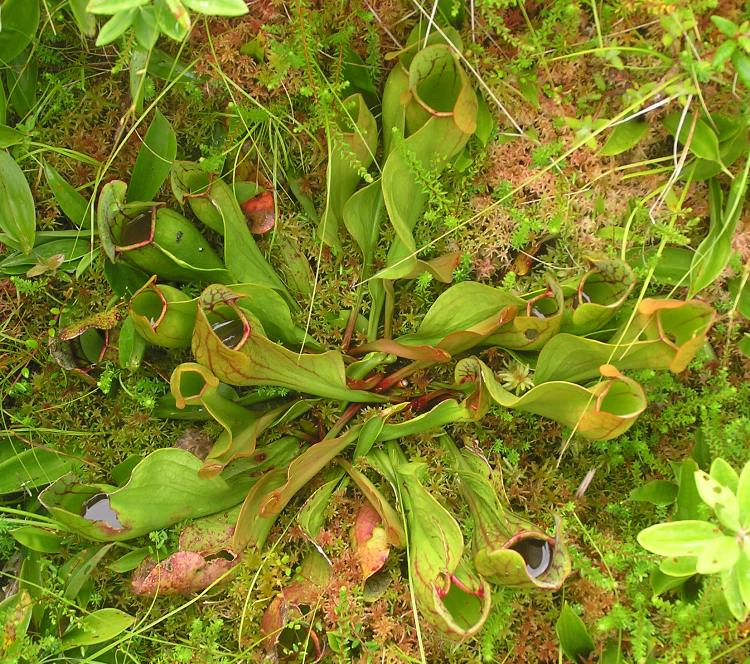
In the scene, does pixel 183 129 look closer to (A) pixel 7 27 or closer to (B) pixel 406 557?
(A) pixel 7 27

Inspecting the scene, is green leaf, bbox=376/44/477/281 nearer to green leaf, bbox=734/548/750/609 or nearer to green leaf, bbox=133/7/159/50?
green leaf, bbox=133/7/159/50

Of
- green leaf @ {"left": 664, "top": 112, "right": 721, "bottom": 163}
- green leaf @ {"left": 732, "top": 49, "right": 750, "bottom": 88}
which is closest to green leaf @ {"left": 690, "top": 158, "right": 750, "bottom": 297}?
green leaf @ {"left": 664, "top": 112, "right": 721, "bottom": 163}

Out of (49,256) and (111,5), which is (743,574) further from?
(49,256)

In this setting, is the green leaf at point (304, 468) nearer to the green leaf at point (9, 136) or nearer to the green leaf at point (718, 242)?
the green leaf at point (718, 242)

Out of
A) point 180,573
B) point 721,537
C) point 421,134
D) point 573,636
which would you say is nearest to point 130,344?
point 180,573

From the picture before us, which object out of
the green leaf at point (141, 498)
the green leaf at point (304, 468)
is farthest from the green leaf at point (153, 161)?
the green leaf at point (304, 468)
